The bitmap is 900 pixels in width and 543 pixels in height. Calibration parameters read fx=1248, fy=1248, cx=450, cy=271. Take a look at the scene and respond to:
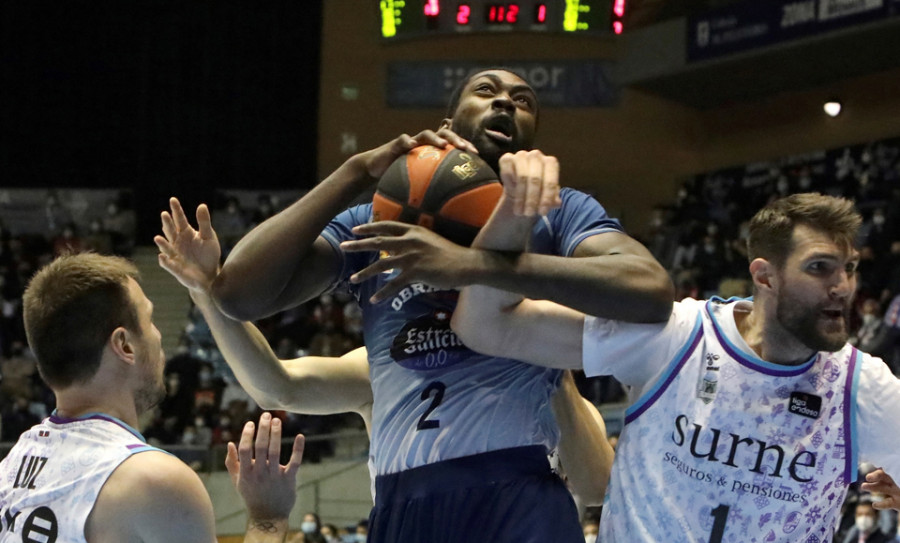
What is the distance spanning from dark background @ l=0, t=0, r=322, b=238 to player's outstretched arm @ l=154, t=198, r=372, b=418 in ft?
56.8

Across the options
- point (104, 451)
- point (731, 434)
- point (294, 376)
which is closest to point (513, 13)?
point (294, 376)

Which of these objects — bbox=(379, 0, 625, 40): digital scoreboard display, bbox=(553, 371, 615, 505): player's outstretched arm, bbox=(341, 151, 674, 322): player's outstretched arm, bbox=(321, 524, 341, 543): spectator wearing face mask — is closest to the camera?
bbox=(341, 151, 674, 322): player's outstretched arm

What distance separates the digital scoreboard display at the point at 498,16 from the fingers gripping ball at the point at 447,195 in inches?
575

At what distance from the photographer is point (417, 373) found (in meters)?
3.78

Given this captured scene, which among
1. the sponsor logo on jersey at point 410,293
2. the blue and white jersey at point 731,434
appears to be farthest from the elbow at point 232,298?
the blue and white jersey at point 731,434

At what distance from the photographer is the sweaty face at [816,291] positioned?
11.8ft

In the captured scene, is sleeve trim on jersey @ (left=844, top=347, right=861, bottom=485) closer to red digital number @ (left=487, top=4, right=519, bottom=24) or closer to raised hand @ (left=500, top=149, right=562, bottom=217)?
raised hand @ (left=500, top=149, right=562, bottom=217)

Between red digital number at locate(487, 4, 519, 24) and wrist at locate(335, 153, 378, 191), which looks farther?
red digital number at locate(487, 4, 519, 24)

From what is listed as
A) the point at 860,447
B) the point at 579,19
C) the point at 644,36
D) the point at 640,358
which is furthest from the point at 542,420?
the point at 644,36

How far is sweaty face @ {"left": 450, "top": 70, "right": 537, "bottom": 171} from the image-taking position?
3797 mm

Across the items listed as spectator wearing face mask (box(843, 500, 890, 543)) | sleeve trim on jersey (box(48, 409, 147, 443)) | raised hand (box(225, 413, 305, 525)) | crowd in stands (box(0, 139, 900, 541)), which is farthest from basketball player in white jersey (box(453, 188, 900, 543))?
crowd in stands (box(0, 139, 900, 541))

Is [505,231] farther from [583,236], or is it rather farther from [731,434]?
[731,434]

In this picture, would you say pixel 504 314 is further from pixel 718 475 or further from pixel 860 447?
pixel 860 447

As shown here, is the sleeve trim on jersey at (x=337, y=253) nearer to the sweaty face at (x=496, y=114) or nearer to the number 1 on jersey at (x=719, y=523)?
the sweaty face at (x=496, y=114)
